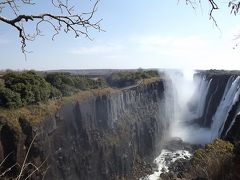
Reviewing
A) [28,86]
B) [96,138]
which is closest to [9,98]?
[28,86]

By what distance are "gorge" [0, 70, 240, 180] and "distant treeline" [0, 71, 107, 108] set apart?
193 centimetres

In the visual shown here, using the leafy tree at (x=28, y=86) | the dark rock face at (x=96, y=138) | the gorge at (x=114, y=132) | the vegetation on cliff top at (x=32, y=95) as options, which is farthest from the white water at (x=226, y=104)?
the leafy tree at (x=28, y=86)

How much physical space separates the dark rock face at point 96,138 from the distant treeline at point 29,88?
208cm

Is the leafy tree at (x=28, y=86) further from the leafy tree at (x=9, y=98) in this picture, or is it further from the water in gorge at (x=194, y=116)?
the water in gorge at (x=194, y=116)

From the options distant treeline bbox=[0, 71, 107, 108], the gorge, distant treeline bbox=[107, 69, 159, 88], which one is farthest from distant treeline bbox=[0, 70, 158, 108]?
distant treeline bbox=[107, 69, 159, 88]

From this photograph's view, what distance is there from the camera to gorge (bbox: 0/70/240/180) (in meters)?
30.2

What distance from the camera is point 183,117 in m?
78.7

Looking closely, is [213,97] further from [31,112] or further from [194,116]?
[31,112]

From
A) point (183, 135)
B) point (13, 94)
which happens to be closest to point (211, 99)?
point (183, 135)

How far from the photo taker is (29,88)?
1361 inches

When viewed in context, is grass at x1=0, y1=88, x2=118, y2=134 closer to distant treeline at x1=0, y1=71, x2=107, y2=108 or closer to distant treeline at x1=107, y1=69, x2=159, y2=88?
distant treeline at x1=0, y1=71, x2=107, y2=108

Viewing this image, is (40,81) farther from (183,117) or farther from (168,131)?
(183,117)

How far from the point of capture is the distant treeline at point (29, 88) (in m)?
31.7

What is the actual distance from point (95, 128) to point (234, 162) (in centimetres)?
3428
